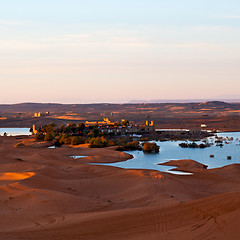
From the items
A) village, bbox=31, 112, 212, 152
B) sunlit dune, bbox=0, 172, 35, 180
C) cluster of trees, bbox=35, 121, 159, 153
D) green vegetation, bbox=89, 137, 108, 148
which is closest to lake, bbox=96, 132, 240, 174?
cluster of trees, bbox=35, 121, 159, 153

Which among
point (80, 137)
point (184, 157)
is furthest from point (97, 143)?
point (184, 157)

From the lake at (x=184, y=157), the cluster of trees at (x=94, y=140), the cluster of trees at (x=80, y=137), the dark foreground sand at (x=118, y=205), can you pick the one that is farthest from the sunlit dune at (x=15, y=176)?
the cluster of trees at (x=80, y=137)

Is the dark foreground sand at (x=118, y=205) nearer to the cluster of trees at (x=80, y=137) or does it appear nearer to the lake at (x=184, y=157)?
the lake at (x=184, y=157)

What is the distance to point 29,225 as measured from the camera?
1355 centimetres

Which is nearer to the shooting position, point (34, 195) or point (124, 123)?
point (34, 195)

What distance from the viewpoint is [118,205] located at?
18703 mm

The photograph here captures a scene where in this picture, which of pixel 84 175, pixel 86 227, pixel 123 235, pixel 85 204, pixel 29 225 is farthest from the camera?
pixel 84 175

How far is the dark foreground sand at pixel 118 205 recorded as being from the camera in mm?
11617

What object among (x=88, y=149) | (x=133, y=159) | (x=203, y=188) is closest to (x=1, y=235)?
(x=203, y=188)

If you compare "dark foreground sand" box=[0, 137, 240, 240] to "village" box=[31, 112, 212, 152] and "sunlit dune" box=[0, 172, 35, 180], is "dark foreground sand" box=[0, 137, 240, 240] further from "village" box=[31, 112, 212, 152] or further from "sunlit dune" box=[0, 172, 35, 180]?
"village" box=[31, 112, 212, 152]

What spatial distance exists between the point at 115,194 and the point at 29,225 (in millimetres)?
9360

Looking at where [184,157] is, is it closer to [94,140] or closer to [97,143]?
[97,143]

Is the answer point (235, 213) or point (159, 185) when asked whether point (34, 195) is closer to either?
point (159, 185)

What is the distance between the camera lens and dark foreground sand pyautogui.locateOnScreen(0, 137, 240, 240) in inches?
457
